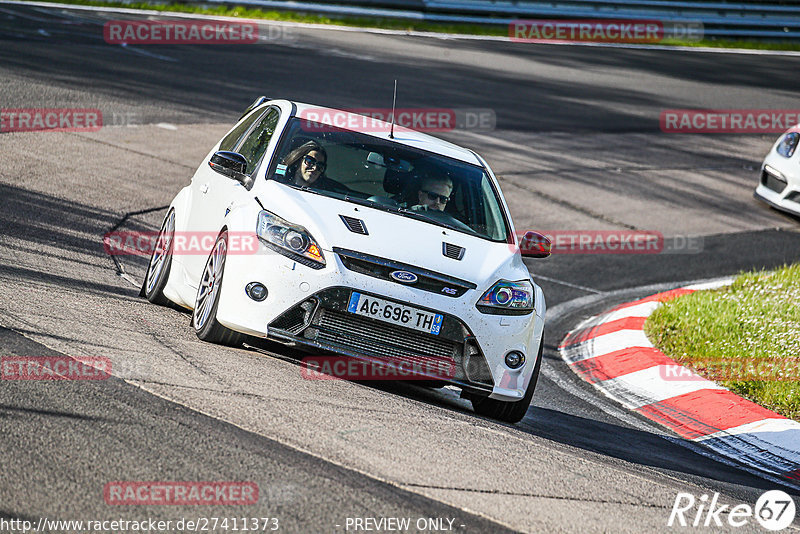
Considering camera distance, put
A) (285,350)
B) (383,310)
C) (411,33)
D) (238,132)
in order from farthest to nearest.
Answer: (411,33), (238,132), (285,350), (383,310)

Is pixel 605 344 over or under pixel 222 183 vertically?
under

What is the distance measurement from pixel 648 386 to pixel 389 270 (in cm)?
288

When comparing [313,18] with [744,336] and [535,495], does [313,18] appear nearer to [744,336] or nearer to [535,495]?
[744,336]

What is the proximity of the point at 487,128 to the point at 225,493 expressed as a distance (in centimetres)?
1305

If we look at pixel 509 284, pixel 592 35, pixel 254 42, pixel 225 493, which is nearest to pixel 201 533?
pixel 225 493

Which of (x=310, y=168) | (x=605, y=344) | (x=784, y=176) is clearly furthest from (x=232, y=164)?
(x=784, y=176)

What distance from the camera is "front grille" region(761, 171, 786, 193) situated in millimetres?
13469

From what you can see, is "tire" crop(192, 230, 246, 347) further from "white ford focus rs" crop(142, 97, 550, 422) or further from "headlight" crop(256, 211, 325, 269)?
"headlight" crop(256, 211, 325, 269)

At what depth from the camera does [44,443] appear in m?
4.07

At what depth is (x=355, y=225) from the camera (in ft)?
19.9

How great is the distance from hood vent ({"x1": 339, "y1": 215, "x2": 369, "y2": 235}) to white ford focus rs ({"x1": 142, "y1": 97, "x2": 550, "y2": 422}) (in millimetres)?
16

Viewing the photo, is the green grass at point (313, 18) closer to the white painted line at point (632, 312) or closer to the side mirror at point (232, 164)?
the white painted line at point (632, 312)

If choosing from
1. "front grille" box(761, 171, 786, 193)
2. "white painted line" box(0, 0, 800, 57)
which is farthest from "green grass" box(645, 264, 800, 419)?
"white painted line" box(0, 0, 800, 57)

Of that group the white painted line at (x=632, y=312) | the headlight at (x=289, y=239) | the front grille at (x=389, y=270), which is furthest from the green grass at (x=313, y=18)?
the front grille at (x=389, y=270)
